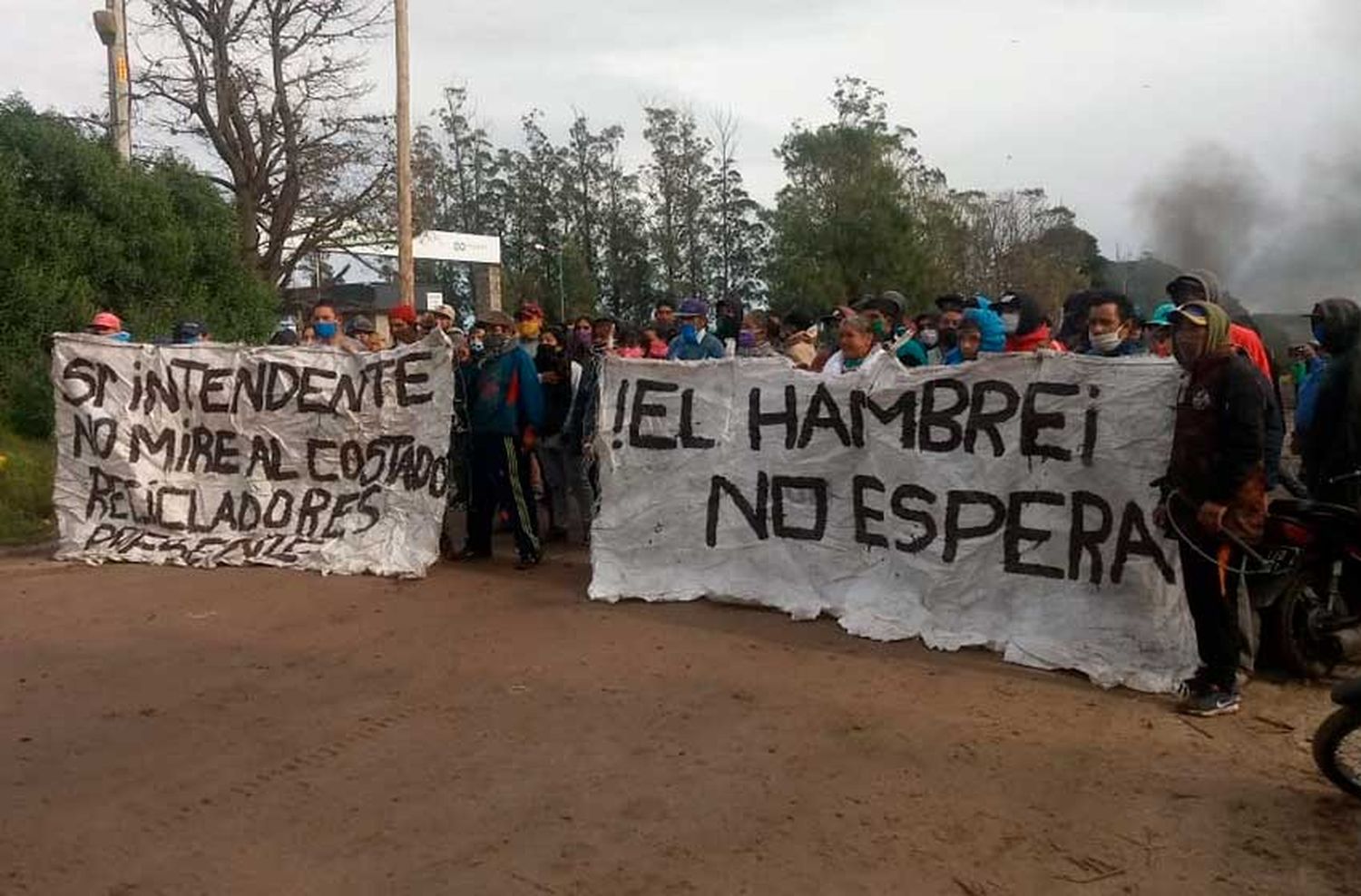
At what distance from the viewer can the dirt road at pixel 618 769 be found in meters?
3.85

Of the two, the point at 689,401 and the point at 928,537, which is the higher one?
the point at 689,401

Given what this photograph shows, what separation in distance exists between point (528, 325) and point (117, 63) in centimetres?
939

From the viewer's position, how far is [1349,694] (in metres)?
4.18

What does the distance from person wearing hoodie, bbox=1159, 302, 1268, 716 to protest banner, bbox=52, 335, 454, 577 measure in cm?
491

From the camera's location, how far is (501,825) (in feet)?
13.7

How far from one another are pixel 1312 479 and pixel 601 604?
396cm

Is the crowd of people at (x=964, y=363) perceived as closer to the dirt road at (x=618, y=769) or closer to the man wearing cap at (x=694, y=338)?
the man wearing cap at (x=694, y=338)

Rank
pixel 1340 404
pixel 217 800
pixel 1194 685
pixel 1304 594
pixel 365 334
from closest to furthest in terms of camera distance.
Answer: pixel 217 800, pixel 1194 685, pixel 1304 594, pixel 1340 404, pixel 365 334

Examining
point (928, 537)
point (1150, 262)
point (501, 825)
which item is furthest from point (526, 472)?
point (1150, 262)

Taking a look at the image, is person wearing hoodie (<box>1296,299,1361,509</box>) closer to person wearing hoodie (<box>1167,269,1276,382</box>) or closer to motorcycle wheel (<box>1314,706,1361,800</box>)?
person wearing hoodie (<box>1167,269,1276,382</box>)

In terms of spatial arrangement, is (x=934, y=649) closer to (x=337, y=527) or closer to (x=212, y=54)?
(x=337, y=527)

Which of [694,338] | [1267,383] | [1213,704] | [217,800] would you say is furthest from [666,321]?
[217,800]

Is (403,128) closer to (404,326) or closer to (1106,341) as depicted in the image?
(404,326)

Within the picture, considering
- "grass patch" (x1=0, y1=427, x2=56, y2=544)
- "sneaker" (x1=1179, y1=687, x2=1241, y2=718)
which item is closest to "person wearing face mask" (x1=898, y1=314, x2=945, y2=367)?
"sneaker" (x1=1179, y1=687, x2=1241, y2=718)
